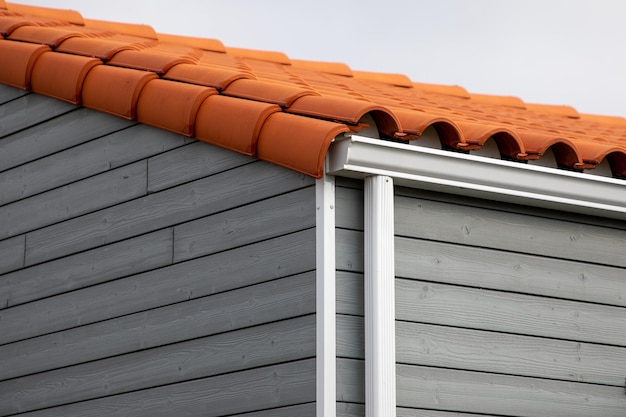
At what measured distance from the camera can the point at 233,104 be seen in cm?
475

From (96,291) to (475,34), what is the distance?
2234cm

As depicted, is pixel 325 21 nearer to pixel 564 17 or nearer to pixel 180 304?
pixel 564 17

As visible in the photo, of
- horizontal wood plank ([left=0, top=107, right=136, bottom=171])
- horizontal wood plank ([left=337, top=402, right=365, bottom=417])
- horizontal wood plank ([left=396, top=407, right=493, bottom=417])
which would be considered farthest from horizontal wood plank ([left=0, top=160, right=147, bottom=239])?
horizontal wood plank ([left=396, top=407, right=493, bottom=417])

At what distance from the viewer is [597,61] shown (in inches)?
972

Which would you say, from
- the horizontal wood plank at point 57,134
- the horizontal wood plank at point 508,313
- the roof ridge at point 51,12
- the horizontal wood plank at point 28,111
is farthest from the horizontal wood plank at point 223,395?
the roof ridge at point 51,12

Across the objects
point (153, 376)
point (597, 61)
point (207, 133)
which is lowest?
point (153, 376)

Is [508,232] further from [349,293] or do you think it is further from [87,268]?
[87,268]

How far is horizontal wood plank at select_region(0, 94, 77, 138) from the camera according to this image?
584 centimetres

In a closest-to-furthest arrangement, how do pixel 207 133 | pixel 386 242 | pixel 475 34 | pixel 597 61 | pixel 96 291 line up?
pixel 386 242 → pixel 207 133 → pixel 96 291 → pixel 597 61 → pixel 475 34

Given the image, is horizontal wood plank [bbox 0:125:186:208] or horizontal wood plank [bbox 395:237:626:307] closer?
horizontal wood plank [bbox 395:237:626:307]

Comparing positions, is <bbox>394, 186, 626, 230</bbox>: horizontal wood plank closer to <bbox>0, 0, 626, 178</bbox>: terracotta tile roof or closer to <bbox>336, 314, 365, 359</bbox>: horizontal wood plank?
<bbox>0, 0, 626, 178</bbox>: terracotta tile roof

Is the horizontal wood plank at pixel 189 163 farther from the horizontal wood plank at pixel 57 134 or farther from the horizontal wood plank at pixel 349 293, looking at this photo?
the horizontal wood plank at pixel 349 293

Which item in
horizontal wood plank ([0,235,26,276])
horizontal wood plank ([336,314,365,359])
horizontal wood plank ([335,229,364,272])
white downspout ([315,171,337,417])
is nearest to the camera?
white downspout ([315,171,337,417])

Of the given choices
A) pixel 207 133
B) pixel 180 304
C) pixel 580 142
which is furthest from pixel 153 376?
pixel 580 142
